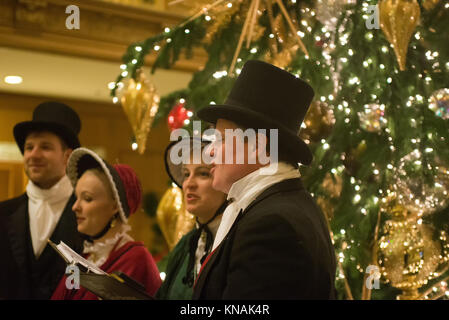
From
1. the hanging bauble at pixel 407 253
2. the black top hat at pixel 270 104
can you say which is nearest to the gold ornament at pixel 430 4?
the hanging bauble at pixel 407 253

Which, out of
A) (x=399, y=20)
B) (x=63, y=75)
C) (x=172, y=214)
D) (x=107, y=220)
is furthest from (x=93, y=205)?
(x=63, y=75)

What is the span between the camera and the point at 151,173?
25.7 feet

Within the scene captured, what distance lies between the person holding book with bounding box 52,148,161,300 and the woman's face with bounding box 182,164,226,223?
0.30 m

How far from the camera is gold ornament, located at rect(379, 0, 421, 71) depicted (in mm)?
2191

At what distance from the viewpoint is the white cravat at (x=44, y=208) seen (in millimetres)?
2787

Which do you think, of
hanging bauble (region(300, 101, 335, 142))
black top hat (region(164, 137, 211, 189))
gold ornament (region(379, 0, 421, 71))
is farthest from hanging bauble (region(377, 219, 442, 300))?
black top hat (region(164, 137, 211, 189))

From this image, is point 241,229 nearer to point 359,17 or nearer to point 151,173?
point 359,17

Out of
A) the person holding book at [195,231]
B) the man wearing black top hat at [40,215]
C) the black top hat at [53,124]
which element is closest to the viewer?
the person holding book at [195,231]

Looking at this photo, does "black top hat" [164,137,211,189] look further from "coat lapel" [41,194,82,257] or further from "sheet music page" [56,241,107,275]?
"sheet music page" [56,241,107,275]

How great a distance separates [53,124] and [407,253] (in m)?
1.67

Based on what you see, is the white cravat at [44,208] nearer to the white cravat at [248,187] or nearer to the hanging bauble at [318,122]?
the hanging bauble at [318,122]

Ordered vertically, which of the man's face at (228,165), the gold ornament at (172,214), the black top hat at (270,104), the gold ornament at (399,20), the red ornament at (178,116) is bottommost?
the gold ornament at (172,214)

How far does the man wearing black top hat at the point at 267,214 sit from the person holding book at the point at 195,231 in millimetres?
516
